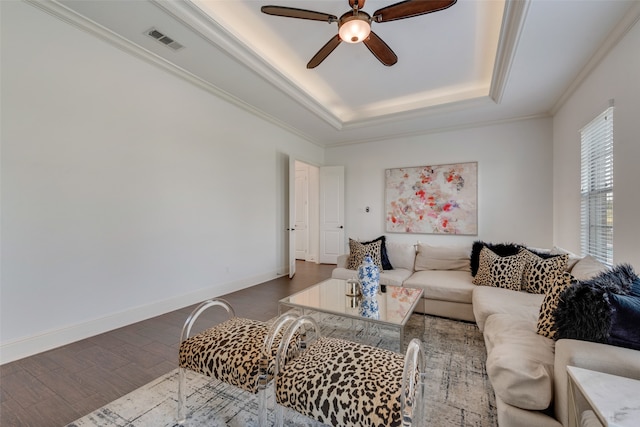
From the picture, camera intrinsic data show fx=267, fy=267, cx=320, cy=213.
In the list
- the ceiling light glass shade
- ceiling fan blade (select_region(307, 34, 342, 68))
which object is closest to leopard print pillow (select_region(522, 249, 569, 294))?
the ceiling light glass shade

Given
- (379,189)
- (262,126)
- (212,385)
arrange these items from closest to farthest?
(212,385), (262,126), (379,189)

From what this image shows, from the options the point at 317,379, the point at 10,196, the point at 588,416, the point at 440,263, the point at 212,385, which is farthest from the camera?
the point at 440,263

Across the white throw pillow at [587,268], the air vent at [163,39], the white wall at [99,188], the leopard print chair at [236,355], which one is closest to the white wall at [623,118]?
the white throw pillow at [587,268]

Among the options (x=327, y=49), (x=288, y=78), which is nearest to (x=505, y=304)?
(x=327, y=49)

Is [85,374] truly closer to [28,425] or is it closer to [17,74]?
[28,425]

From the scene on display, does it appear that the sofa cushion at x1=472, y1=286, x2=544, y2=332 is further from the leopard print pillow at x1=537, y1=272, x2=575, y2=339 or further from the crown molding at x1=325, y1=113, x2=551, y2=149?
the crown molding at x1=325, y1=113, x2=551, y2=149

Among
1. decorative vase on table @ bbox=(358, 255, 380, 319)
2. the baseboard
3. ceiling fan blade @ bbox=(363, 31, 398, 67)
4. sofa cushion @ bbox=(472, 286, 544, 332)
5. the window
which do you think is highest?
ceiling fan blade @ bbox=(363, 31, 398, 67)

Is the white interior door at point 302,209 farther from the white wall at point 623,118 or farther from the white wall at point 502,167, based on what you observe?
the white wall at point 623,118

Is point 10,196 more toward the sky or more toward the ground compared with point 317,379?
more toward the sky

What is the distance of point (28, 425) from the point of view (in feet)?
4.79

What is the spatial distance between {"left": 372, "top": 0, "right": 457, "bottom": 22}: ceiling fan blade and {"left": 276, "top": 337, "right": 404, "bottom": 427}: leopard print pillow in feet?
7.77

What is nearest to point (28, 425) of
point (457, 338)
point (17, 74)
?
point (17, 74)

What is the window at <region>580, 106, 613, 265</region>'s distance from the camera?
255cm

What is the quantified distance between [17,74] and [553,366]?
401 centimetres
